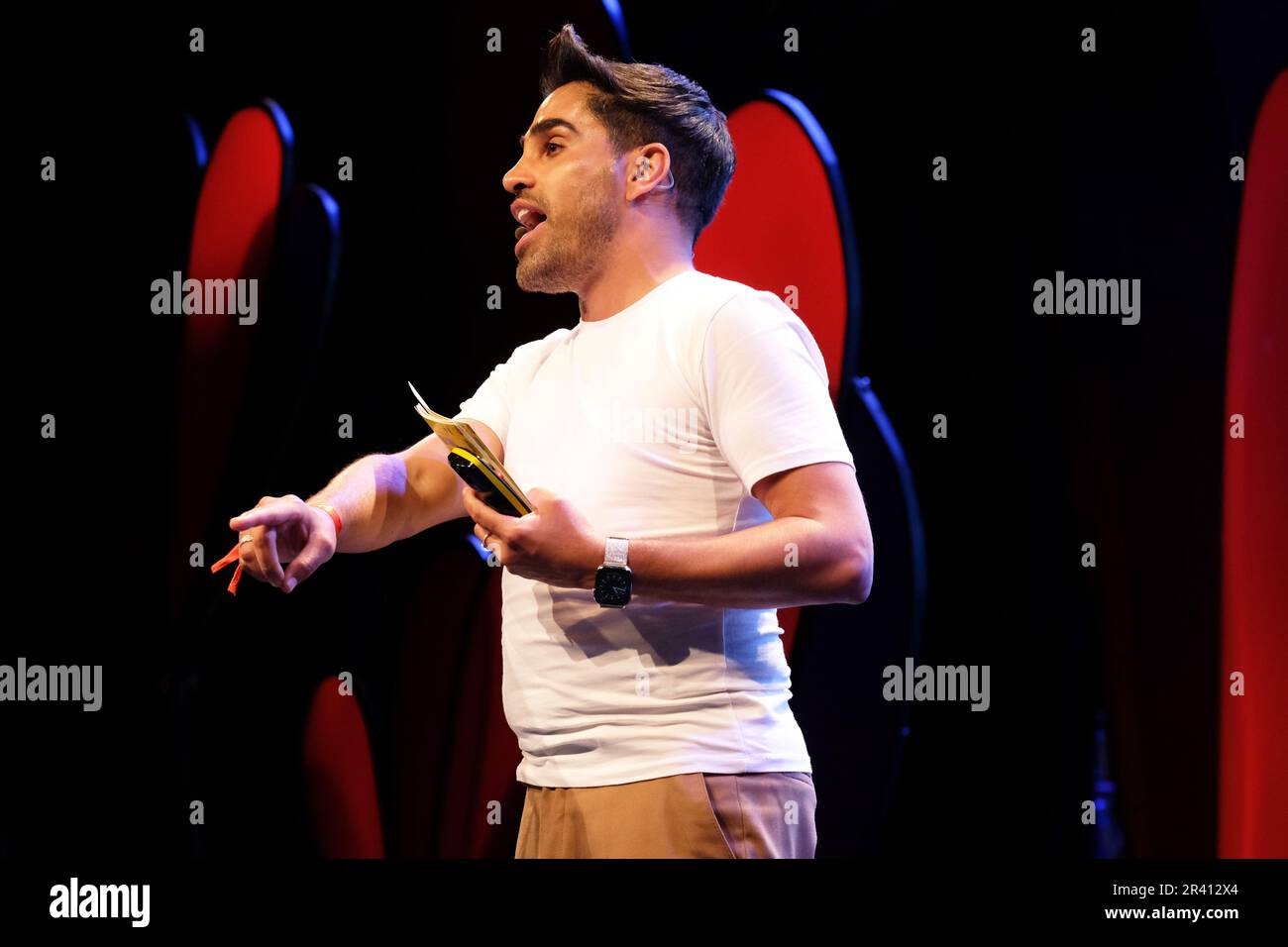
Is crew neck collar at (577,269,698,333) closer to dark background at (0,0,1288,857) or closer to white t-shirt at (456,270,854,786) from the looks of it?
white t-shirt at (456,270,854,786)

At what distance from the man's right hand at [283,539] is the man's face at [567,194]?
535 mm

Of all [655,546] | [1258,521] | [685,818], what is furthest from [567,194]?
[1258,521]

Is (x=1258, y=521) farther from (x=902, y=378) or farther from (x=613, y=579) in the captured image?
(x=613, y=579)

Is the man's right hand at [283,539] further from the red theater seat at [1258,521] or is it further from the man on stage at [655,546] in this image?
the red theater seat at [1258,521]

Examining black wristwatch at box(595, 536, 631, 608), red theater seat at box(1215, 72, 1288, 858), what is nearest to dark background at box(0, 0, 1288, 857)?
red theater seat at box(1215, 72, 1288, 858)

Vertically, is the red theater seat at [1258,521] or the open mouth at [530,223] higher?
the open mouth at [530,223]

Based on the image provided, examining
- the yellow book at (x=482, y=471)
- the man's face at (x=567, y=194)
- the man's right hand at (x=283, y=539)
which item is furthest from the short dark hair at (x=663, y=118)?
the man's right hand at (x=283, y=539)

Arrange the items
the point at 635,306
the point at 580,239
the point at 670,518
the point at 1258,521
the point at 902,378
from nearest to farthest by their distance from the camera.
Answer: the point at 670,518 < the point at 635,306 < the point at 580,239 < the point at 1258,521 < the point at 902,378

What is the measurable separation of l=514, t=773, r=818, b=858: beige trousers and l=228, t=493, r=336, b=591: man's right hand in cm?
48

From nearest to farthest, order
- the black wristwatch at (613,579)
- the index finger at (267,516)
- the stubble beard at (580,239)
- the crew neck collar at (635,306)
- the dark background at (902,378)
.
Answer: the black wristwatch at (613,579), the index finger at (267,516), the crew neck collar at (635,306), the stubble beard at (580,239), the dark background at (902,378)

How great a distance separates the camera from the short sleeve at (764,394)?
1.59 metres

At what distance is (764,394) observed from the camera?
1617 millimetres

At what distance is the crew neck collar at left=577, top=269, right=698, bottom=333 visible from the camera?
184 centimetres

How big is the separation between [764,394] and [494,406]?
0.53m
